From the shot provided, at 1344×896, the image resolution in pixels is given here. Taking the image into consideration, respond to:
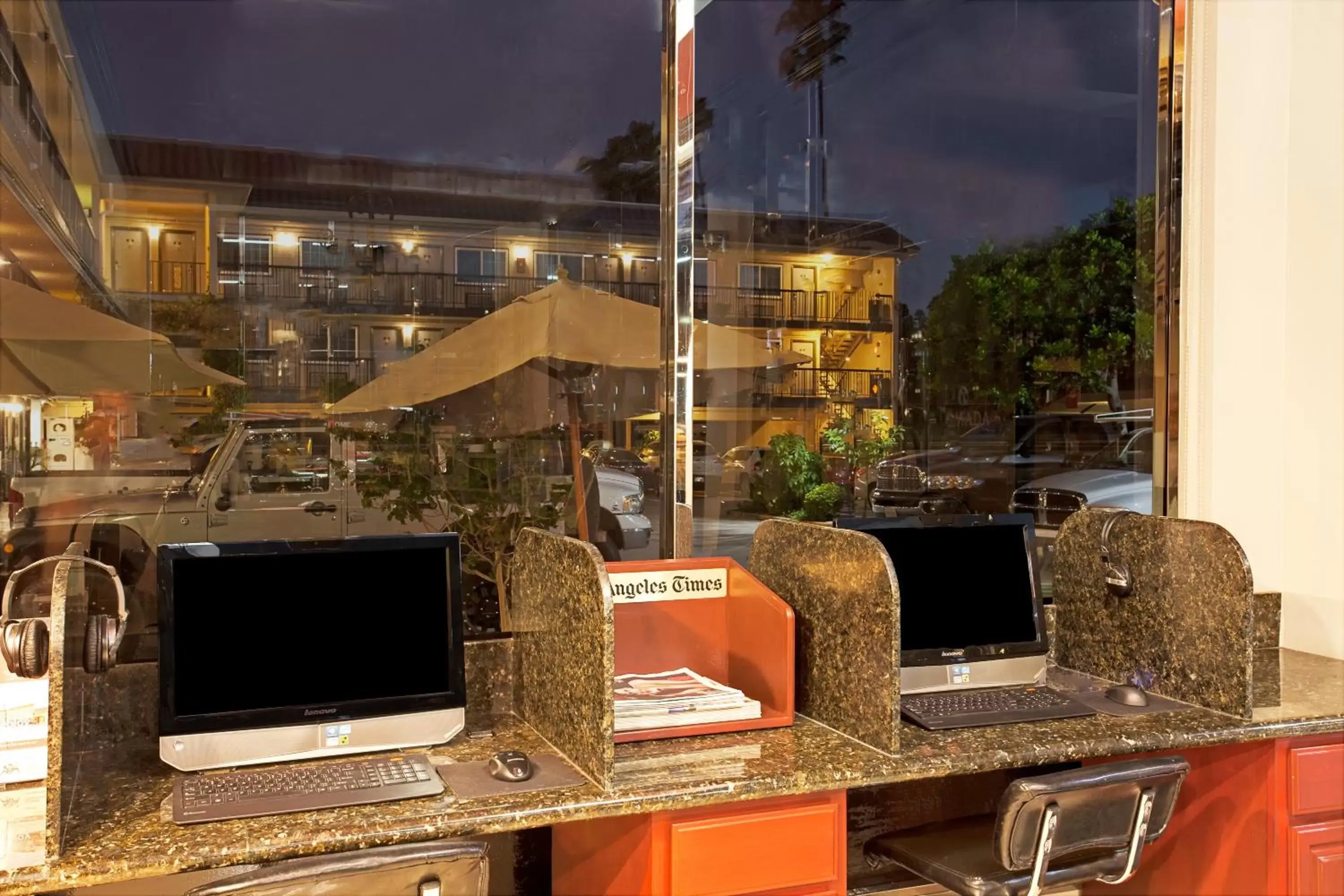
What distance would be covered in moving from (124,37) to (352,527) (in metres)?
1.13

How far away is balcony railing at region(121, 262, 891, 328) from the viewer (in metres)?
2.30

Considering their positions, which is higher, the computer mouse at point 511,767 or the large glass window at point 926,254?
the large glass window at point 926,254

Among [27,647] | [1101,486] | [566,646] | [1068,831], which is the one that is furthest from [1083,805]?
[27,647]

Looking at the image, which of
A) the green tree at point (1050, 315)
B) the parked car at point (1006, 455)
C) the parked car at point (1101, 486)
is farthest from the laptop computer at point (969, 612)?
the green tree at point (1050, 315)

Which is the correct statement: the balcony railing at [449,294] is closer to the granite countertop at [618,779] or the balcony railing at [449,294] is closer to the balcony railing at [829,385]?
the balcony railing at [829,385]

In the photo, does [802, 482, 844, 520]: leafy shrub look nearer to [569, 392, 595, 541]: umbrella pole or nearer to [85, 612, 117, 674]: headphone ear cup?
[569, 392, 595, 541]: umbrella pole

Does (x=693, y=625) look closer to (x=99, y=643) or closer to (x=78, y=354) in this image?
(x=99, y=643)

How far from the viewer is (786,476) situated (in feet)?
9.44

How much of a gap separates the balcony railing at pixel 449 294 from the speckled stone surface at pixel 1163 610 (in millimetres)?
837

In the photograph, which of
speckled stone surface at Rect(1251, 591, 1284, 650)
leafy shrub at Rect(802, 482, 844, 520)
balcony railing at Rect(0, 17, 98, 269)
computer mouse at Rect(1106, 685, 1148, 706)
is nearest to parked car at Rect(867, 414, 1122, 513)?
leafy shrub at Rect(802, 482, 844, 520)

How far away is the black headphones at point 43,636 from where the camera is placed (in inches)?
69.2

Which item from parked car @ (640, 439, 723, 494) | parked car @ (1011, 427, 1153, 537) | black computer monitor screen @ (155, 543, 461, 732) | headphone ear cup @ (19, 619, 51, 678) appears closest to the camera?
headphone ear cup @ (19, 619, 51, 678)

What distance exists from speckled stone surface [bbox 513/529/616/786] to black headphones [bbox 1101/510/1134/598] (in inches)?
50.6

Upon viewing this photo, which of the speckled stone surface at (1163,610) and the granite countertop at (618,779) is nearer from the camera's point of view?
the granite countertop at (618,779)
